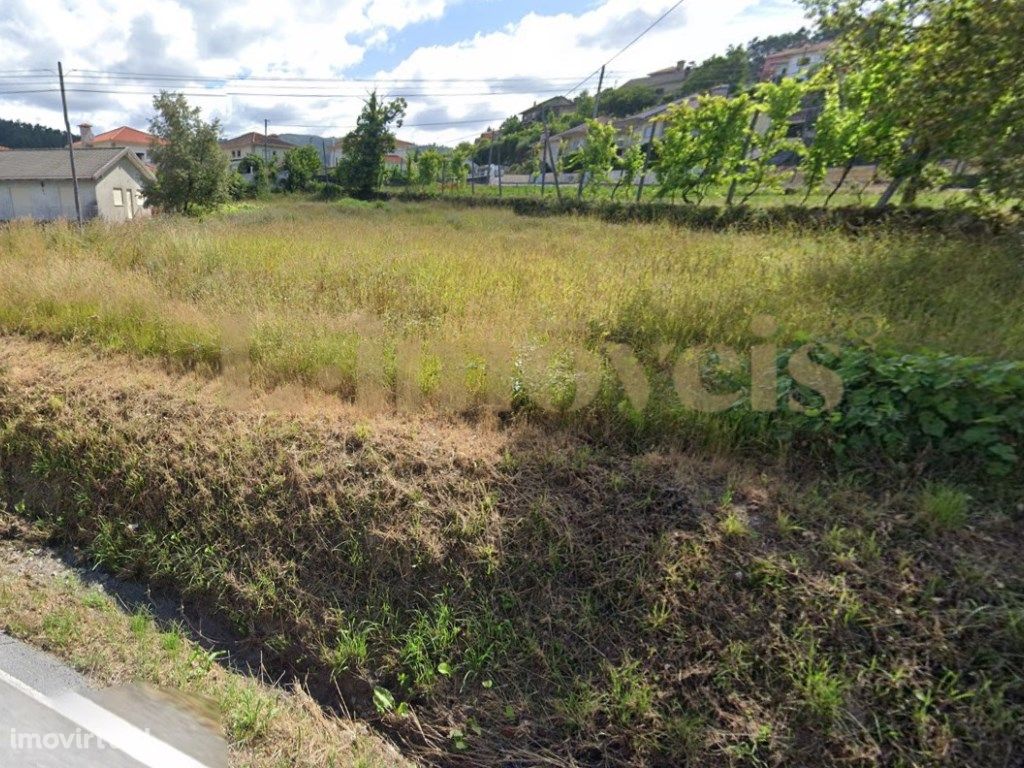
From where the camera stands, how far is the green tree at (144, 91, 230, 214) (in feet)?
75.0

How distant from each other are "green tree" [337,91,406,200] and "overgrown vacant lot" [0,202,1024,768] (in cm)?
3746

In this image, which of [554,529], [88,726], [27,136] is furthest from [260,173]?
[27,136]

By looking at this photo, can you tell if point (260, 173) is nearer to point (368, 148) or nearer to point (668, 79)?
point (368, 148)

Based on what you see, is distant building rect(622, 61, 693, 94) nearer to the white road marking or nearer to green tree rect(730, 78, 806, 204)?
green tree rect(730, 78, 806, 204)

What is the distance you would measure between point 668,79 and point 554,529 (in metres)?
83.8

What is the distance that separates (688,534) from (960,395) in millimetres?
1790

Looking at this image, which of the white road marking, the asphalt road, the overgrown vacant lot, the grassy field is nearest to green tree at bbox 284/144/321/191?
the grassy field

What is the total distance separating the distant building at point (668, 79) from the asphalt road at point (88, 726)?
257 ft

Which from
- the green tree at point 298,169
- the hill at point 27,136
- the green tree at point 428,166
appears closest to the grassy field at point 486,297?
the green tree at point 428,166

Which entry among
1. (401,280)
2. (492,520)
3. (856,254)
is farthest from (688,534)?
(856,254)

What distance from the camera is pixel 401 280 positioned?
602cm

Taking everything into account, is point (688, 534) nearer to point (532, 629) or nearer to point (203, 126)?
point (532, 629)

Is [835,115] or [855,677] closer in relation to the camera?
[855,677]

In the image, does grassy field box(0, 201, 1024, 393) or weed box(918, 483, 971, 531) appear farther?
grassy field box(0, 201, 1024, 393)
